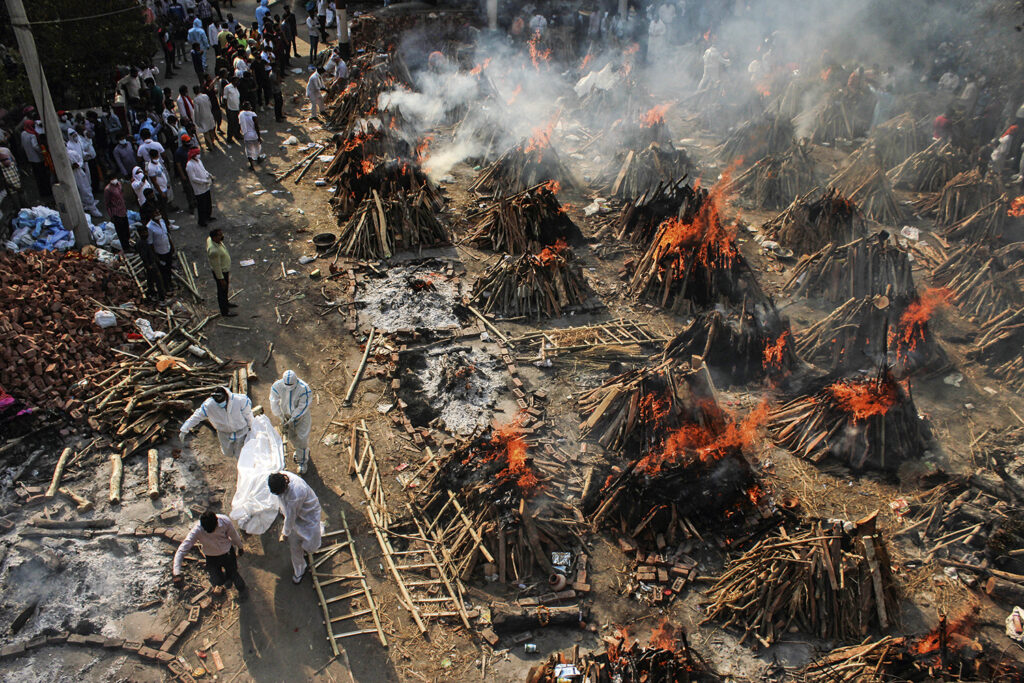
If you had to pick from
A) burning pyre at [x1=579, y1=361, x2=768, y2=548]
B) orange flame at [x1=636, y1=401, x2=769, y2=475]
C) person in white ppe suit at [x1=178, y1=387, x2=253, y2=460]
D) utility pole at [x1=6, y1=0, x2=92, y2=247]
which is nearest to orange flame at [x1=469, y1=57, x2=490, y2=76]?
utility pole at [x1=6, y1=0, x2=92, y2=247]

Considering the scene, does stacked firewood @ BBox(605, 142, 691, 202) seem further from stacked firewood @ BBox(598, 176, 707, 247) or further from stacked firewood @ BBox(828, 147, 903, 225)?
stacked firewood @ BBox(828, 147, 903, 225)

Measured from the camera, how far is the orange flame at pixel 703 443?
26.6 feet

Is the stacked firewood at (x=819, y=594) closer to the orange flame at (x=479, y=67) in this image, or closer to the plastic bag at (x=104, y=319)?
the plastic bag at (x=104, y=319)

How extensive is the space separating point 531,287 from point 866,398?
5.47 meters

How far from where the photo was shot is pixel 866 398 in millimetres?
9031

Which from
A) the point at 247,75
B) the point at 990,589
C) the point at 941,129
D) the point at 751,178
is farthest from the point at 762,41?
the point at 990,589

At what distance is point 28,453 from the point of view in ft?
26.6

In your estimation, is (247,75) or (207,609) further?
(247,75)

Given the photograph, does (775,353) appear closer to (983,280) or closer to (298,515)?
(983,280)

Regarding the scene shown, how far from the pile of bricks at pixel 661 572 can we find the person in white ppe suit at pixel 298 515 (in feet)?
11.4

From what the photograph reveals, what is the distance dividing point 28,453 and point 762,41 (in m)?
27.5

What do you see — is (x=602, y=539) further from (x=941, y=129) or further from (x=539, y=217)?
Result: (x=941, y=129)

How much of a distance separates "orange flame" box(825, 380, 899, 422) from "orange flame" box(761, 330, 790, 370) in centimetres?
122

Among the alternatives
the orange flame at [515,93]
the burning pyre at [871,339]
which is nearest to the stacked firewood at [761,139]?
the orange flame at [515,93]
